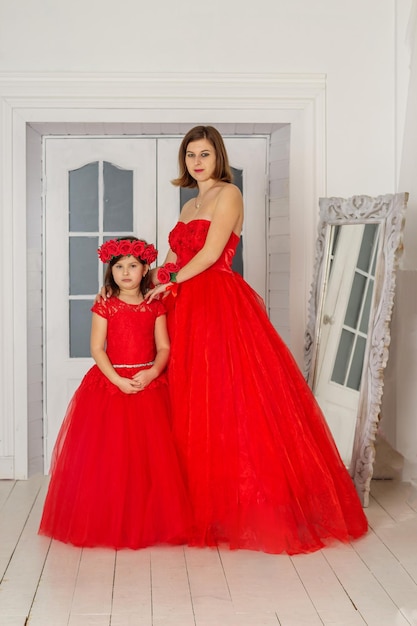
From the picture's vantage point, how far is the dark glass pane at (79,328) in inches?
189

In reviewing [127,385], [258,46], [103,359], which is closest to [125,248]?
[103,359]

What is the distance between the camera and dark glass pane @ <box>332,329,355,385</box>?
13.4ft

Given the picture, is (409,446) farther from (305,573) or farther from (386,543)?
(305,573)

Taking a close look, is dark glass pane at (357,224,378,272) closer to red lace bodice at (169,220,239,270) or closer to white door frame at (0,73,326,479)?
white door frame at (0,73,326,479)

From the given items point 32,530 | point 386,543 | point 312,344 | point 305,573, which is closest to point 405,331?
point 312,344

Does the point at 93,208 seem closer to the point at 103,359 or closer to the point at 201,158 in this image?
the point at 201,158

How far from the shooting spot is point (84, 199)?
4805 millimetres

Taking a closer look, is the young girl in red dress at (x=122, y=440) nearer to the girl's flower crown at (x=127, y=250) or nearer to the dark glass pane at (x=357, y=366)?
the girl's flower crown at (x=127, y=250)

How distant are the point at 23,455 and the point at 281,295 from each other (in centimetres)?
171

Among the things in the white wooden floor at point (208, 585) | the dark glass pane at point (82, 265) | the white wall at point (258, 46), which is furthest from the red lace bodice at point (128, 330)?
the white wall at point (258, 46)

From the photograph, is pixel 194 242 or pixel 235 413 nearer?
pixel 235 413

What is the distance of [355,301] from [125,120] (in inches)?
63.7

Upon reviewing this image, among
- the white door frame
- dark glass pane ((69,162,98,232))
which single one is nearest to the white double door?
dark glass pane ((69,162,98,232))

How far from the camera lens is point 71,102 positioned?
4.52 meters
